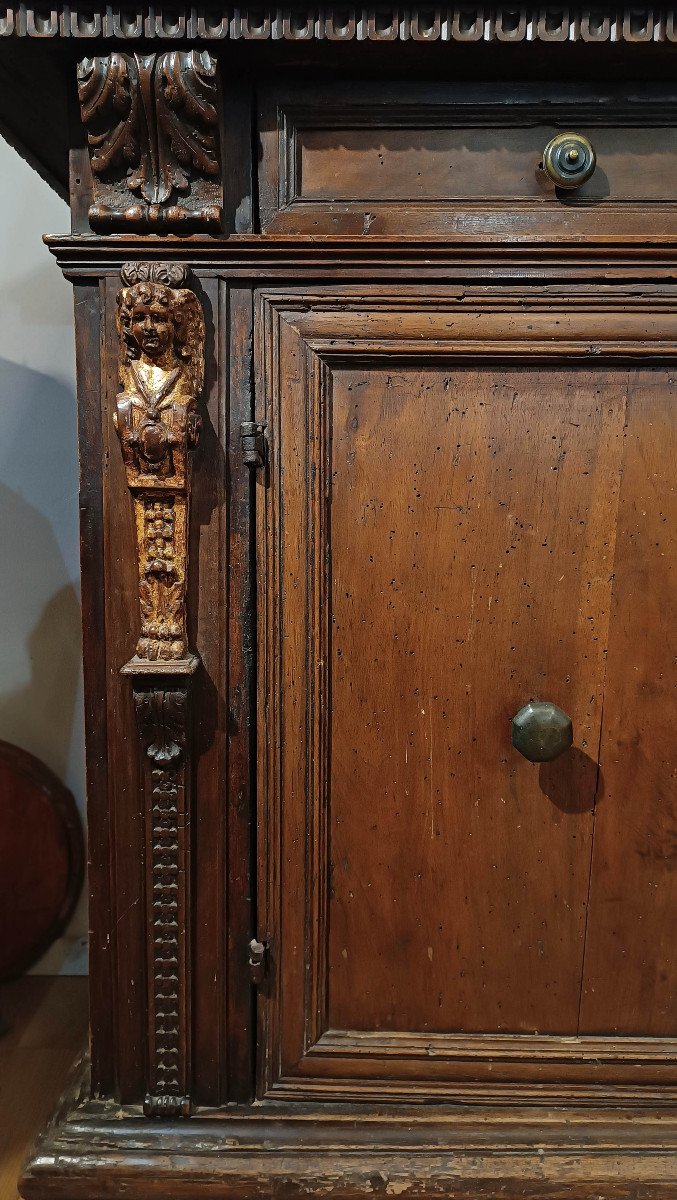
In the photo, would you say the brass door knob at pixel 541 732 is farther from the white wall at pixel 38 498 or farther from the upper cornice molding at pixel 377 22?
the white wall at pixel 38 498

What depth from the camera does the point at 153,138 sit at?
0.86m

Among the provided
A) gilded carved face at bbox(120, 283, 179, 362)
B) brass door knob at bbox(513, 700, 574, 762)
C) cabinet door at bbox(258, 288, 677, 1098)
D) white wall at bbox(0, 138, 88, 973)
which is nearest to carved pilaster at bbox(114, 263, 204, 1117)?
gilded carved face at bbox(120, 283, 179, 362)

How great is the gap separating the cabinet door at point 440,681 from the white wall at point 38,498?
0.75 metres

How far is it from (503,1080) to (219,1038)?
396 millimetres

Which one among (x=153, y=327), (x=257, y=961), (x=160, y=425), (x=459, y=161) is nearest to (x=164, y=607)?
(x=160, y=425)

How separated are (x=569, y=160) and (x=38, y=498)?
115 centimetres

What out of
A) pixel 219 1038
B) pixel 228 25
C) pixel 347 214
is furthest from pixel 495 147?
pixel 219 1038

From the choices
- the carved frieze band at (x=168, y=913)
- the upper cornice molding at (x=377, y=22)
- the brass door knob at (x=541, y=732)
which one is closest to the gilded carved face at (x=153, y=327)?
the upper cornice molding at (x=377, y=22)

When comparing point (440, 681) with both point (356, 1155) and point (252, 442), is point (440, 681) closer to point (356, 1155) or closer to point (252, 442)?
point (252, 442)

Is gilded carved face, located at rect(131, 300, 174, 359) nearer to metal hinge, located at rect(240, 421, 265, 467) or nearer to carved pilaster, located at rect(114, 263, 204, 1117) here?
carved pilaster, located at rect(114, 263, 204, 1117)

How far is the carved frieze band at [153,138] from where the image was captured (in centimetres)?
83

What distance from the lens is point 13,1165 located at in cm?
107

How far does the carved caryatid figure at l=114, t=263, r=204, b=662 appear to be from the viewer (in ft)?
2.84

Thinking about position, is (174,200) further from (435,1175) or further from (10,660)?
(435,1175)
